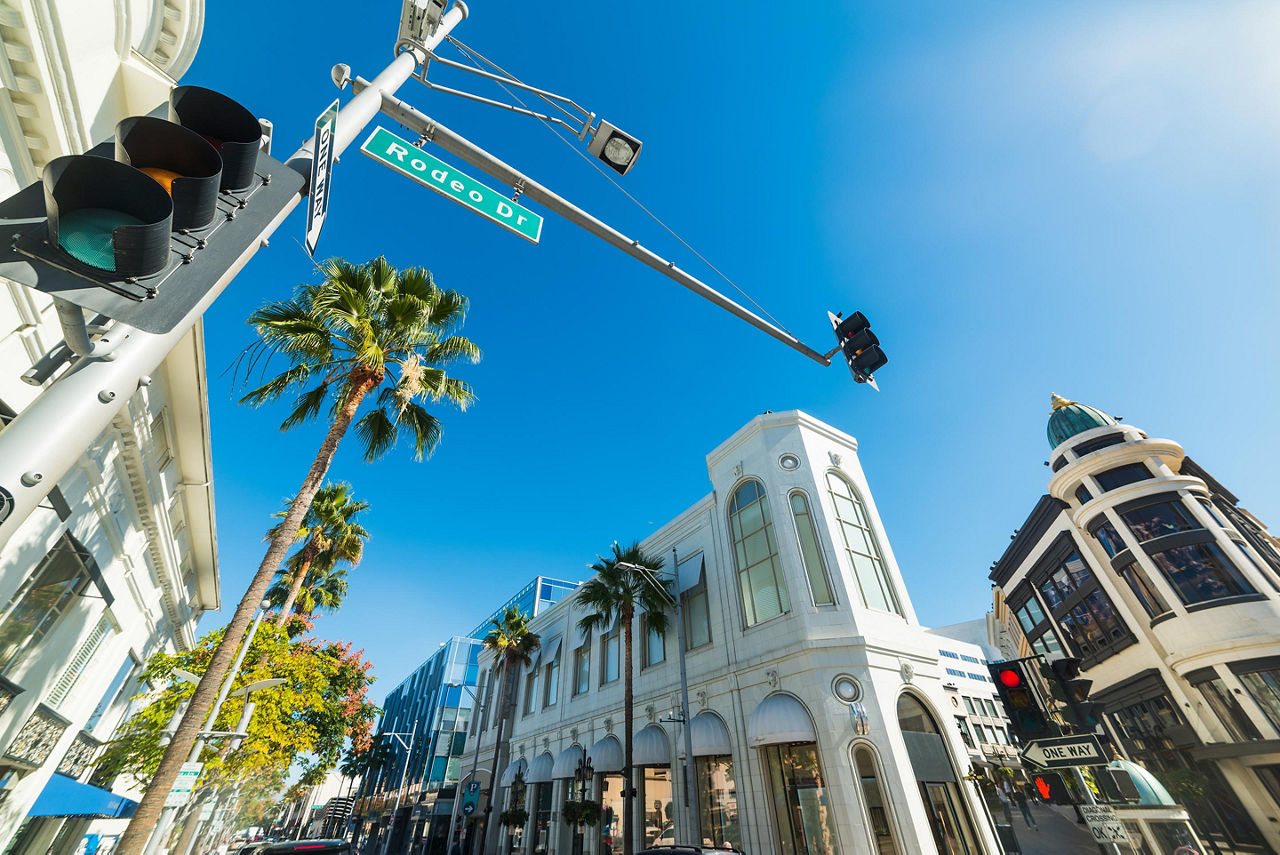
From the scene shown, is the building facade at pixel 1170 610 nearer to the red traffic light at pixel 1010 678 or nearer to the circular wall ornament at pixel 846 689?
the circular wall ornament at pixel 846 689

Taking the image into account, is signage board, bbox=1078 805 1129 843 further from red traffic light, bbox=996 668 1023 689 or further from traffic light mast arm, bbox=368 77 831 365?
traffic light mast arm, bbox=368 77 831 365

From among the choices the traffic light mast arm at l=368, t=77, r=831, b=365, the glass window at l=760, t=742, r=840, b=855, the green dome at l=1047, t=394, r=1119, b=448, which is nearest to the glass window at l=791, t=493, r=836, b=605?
the glass window at l=760, t=742, r=840, b=855

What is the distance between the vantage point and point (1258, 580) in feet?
89.9

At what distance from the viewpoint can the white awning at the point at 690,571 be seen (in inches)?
910

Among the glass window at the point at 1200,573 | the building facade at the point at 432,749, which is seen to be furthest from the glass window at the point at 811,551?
the building facade at the point at 432,749

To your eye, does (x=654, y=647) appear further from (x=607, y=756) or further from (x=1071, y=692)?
(x=1071, y=692)

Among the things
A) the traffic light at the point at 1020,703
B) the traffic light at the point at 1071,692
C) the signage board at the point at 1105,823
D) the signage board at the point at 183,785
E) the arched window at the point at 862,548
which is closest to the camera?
the signage board at the point at 1105,823

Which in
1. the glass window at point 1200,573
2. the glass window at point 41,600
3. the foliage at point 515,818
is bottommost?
the foliage at point 515,818

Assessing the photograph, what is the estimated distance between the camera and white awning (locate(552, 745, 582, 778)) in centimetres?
2477

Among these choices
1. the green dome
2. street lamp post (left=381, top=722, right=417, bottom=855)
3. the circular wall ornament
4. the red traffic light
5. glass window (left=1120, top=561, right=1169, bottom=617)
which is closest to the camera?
the red traffic light

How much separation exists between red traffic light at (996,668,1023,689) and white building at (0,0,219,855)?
10733mm

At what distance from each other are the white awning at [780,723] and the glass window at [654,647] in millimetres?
7006

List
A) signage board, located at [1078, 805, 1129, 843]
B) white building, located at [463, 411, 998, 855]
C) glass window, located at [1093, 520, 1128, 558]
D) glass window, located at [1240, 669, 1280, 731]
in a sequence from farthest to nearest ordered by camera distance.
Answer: glass window, located at [1093, 520, 1128, 558] < glass window, located at [1240, 669, 1280, 731] < white building, located at [463, 411, 998, 855] < signage board, located at [1078, 805, 1129, 843]

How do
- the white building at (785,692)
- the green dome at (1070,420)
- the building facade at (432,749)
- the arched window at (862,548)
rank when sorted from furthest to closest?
the building facade at (432,749) → the green dome at (1070,420) → the arched window at (862,548) → the white building at (785,692)
